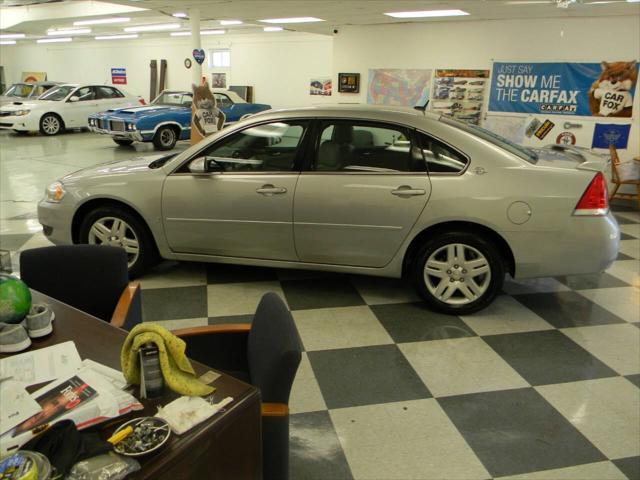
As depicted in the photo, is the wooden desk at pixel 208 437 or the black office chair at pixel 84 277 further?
the black office chair at pixel 84 277

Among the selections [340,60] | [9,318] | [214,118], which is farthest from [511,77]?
[9,318]

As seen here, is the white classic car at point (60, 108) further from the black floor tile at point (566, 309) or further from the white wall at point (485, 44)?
the black floor tile at point (566, 309)

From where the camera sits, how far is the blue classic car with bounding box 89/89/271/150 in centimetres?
1035

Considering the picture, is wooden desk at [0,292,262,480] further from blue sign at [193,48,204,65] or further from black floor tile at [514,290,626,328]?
blue sign at [193,48,204,65]

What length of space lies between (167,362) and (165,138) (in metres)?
10.1

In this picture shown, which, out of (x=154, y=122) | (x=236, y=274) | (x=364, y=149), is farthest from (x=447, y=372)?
(x=154, y=122)

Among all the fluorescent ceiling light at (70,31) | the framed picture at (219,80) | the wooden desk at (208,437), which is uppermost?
the fluorescent ceiling light at (70,31)

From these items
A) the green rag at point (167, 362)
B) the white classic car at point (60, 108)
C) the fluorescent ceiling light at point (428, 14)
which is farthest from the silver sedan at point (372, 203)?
the white classic car at point (60, 108)

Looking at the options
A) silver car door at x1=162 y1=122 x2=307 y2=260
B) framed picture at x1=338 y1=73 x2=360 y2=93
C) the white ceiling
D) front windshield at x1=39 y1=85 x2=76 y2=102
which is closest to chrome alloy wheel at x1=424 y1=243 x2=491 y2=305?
silver car door at x1=162 y1=122 x2=307 y2=260

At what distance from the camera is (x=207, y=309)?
12.0 ft

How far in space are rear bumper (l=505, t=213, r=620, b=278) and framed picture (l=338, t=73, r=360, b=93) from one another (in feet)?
22.3

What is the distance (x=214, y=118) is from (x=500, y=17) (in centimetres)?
477

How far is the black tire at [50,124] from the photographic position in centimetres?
1273

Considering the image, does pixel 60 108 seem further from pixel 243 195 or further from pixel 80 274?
pixel 80 274
